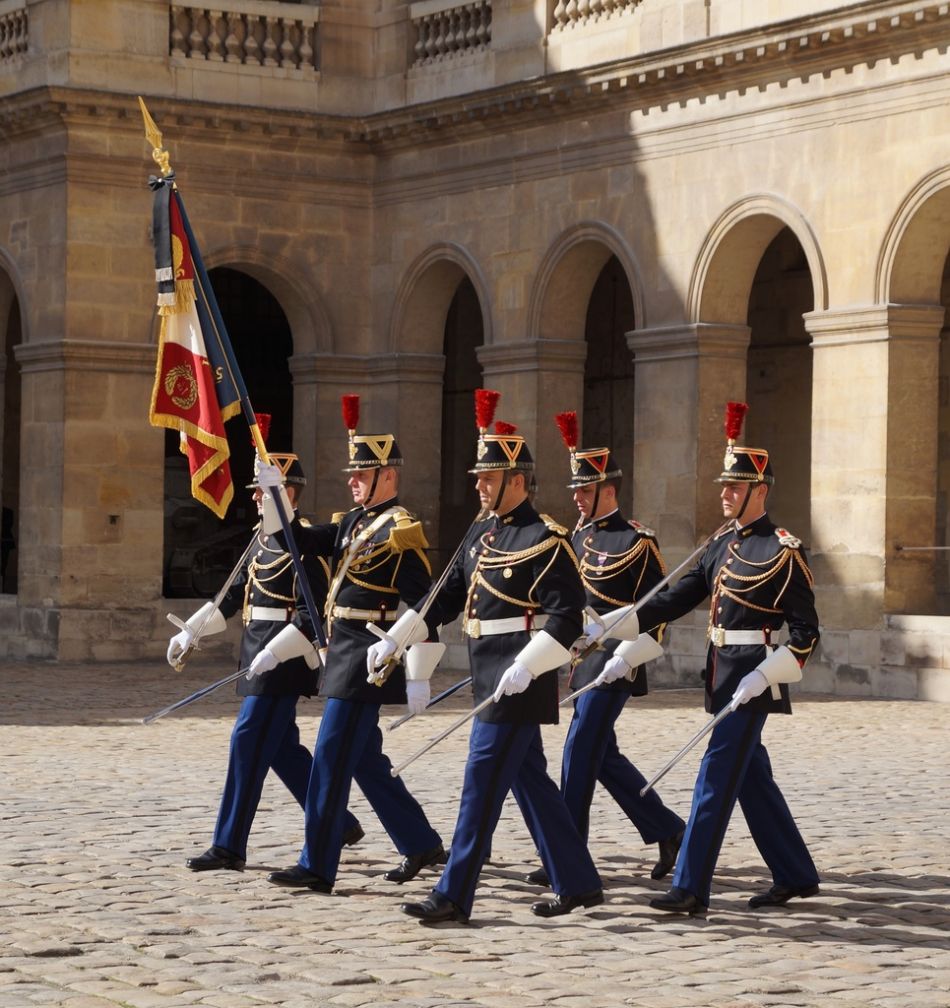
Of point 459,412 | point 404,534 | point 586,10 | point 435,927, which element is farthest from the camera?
point 459,412

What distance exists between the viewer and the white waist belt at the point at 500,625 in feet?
26.7

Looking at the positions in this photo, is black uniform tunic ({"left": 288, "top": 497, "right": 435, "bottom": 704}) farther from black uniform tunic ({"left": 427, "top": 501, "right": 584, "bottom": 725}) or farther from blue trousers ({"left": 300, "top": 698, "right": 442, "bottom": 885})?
black uniform tunic ({"left": 427, "top": 501, "right": 584, "bottom": 725})

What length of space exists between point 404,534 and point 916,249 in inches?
389

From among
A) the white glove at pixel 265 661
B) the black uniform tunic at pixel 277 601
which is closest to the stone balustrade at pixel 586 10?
the black uniform tunic at pixel 277 601

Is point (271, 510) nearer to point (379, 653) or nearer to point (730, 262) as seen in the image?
point (379, 653)

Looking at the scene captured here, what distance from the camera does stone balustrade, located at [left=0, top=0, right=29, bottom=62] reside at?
21516 mm

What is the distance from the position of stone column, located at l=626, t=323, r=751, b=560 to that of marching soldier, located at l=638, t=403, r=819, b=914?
10687 mm

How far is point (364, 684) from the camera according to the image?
8.64 m

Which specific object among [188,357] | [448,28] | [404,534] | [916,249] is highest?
[448,28]

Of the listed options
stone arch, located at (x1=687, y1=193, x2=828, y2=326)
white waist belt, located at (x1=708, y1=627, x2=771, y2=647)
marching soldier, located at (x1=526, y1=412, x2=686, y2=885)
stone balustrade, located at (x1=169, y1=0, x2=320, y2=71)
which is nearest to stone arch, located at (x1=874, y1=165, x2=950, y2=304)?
stone arch, located at (x1=687, y1=193, x2=828, y2=326)

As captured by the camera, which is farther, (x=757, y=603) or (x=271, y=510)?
(x=271, y=510)

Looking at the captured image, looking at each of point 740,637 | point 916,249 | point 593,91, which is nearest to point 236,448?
point 593,91

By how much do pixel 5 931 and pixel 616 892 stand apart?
222 cm

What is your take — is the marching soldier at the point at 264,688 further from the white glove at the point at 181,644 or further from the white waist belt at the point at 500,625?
the white waist belt at the point at 500,625
